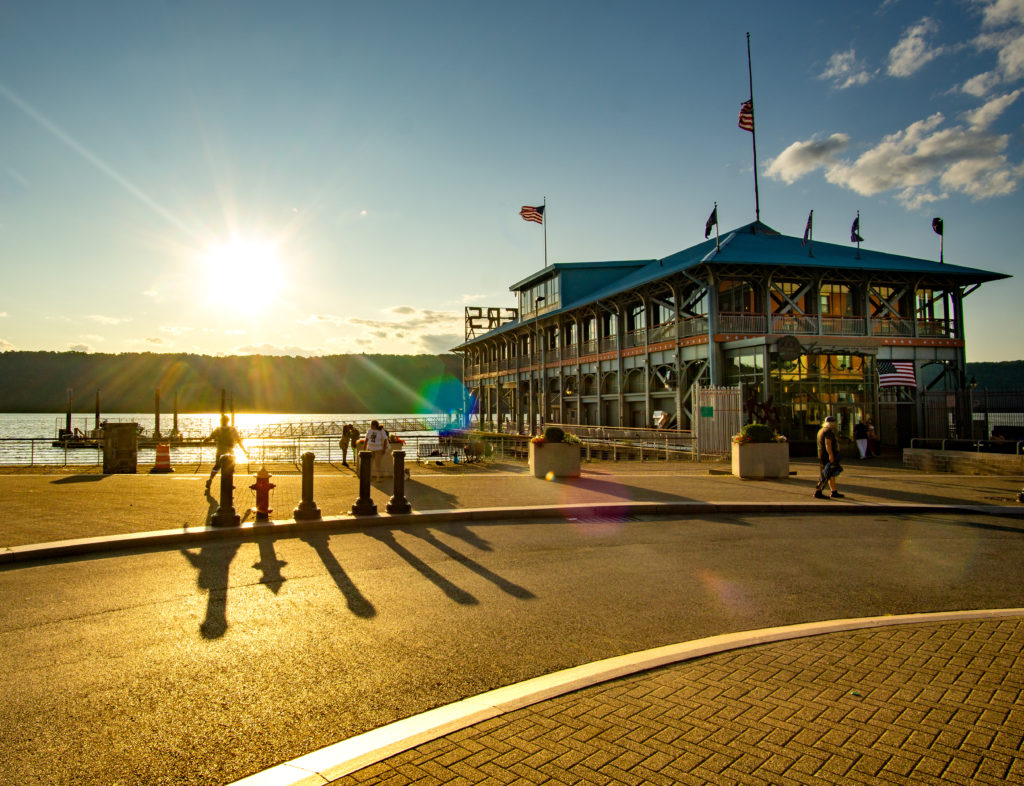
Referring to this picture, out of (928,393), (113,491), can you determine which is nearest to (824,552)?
(113,491)

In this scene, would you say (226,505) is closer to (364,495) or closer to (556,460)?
(364,495)

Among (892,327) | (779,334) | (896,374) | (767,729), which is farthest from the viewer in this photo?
(892,327)

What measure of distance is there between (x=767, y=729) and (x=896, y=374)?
106 ft

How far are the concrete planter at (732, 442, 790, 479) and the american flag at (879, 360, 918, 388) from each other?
55.2 ft

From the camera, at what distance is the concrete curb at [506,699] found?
3.22m

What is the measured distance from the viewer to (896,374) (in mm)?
31344

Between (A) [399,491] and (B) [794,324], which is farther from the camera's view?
(B) [794,324]

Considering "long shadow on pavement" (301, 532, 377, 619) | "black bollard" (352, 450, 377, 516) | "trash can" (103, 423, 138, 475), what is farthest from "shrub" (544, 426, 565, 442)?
"trash can" (103, 423, 138, 475)

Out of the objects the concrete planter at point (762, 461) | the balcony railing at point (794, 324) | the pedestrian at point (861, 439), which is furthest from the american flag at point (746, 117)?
the concrete planter at point (762, 461)

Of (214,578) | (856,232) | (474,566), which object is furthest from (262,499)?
(856,232)

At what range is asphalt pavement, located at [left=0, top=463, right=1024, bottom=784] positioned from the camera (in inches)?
131

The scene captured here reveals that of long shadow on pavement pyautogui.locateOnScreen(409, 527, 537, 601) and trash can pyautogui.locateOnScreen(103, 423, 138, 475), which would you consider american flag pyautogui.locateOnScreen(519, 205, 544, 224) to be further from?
long shadow on pavement pyautogui.locateOnScreen(409, 527, 537, 601)

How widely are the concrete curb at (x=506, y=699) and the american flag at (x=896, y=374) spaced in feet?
93.6

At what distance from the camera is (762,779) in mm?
3068
